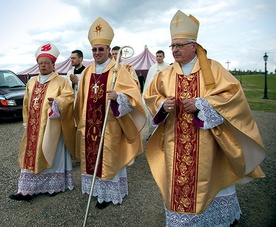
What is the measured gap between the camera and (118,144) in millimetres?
3732

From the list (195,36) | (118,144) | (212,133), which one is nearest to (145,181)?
(118,144)

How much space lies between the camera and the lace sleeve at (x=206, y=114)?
2.52 metres

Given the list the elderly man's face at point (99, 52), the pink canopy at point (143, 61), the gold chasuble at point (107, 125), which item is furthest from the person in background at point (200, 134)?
the pink canopy at point (143, 61)

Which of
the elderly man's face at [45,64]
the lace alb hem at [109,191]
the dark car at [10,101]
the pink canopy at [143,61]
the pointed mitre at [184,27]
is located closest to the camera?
the pointed mitre at [184,27]

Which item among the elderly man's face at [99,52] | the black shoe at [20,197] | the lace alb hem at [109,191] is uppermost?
the elderly man's face at [99,52]

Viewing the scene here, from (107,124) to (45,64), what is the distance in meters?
1.25

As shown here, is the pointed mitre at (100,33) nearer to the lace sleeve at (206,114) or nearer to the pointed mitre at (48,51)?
the pointed mitre at (48,51)

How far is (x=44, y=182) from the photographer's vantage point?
4051 millimetres

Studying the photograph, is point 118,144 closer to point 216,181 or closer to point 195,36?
point 216,181

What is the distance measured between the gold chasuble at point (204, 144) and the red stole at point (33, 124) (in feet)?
5.99

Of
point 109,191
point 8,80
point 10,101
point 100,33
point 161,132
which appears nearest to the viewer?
point 161,132

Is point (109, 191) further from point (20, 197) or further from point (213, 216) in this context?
point (213, 216)

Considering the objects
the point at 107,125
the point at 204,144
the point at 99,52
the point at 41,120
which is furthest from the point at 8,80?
the point at 204,144

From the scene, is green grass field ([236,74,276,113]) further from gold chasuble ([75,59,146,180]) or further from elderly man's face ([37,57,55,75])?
elderly man's face ([37,57,55,75])
